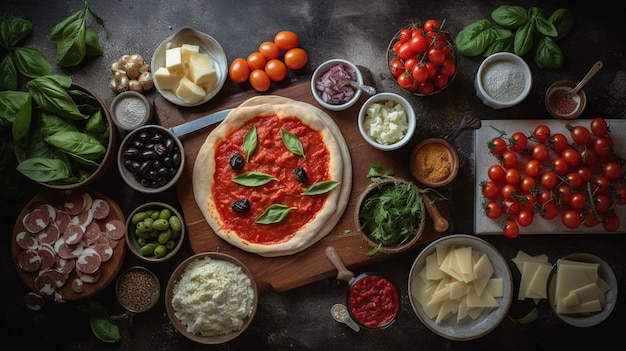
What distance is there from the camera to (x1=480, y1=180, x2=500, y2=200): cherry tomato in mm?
3744

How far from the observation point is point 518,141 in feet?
12.3

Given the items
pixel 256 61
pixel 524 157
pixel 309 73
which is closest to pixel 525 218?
pixel 524 157

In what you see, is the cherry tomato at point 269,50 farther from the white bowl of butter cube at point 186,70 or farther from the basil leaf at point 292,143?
the basil leaf at point 292,143

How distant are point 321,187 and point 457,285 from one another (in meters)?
1.19

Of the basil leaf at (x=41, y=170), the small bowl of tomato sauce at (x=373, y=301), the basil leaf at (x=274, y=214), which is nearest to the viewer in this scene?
the basil leaf at (x=41, y=170)

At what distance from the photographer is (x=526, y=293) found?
382cm

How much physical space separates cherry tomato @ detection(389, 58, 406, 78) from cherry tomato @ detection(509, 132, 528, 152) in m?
0.95

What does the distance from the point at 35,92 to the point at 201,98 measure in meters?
1.14

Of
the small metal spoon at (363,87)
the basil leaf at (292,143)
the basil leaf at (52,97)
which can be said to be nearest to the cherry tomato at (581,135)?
the small metal spoon at (363,87)

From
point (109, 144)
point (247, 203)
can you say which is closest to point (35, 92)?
point (109, 144)

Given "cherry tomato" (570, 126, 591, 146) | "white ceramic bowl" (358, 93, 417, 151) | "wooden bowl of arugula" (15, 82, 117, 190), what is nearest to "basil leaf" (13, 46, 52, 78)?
"wooden bowl of arugula" (15, 82, 117, 190)

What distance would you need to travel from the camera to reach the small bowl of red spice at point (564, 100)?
391cm

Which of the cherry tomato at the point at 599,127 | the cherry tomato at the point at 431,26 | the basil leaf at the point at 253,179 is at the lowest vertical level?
the basil leaf at the point at 253,179

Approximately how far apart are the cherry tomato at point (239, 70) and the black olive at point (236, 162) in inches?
24.3
